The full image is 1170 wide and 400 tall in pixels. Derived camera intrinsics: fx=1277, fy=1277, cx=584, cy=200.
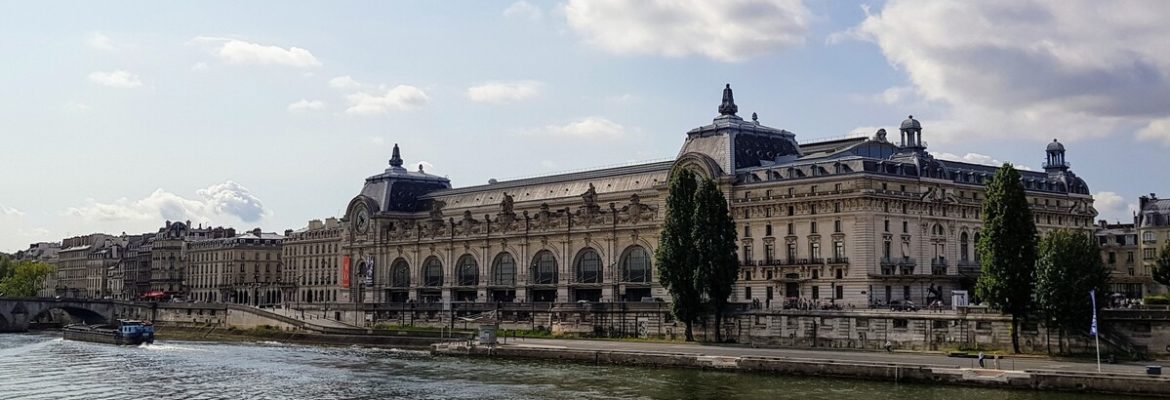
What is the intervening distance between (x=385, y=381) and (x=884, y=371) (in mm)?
31336

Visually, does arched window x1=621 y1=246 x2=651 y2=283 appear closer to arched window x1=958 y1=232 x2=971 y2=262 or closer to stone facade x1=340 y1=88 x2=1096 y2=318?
stone facade x1=340 y1=88 x2=1096 y2=318

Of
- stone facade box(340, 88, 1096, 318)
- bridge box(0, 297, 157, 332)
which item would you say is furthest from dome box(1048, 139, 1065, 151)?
bridge box(0, 297, 157, 332)

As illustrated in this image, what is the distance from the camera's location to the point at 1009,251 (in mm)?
82562

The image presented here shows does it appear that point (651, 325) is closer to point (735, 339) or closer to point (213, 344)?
point (735, 339)

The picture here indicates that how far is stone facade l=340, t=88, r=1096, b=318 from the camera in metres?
111

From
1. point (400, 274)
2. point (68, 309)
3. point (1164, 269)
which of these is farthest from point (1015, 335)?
point (68, 309)

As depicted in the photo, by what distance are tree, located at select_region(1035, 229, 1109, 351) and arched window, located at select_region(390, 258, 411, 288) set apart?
329ft

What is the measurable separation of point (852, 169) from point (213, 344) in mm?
68622

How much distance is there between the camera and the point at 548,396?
70625 millimetres

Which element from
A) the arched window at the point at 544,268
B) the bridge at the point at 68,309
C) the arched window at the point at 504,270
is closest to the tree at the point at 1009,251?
the arched window at the point at 544,268

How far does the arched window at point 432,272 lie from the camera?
6339 inches

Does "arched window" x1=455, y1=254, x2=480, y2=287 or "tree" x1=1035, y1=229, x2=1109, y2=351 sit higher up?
"arched window" x1=455, y1=254, x2=480, y2=287

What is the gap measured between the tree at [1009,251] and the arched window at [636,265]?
50.3m

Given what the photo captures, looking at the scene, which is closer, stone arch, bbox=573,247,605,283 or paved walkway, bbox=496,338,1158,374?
paved walkway, bbox=496,338,1158,374
